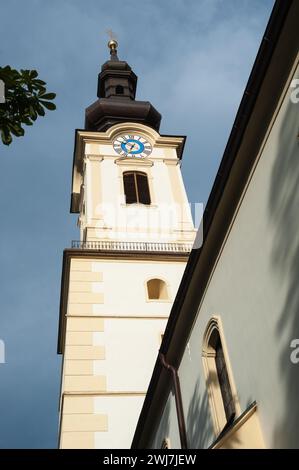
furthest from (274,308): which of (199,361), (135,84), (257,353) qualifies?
(135,84)

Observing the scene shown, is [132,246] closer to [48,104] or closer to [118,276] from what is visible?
[118,276]

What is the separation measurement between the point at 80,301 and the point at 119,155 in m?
10.0

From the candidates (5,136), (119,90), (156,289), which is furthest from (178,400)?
(119,90)

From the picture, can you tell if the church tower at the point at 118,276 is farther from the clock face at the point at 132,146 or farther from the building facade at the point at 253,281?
the building facade at the point at 253,281

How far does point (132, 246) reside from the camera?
20.9m

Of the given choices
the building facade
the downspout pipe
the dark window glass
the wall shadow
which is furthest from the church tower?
the wall shadow

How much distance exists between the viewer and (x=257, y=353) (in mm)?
7277

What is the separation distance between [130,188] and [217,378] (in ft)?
53.4

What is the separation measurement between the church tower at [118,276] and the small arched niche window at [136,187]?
4 cm

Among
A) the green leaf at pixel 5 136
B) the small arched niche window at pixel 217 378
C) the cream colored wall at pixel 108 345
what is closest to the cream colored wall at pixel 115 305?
the cream colored wall at pixel 108 345

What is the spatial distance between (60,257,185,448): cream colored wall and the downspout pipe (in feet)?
15.1

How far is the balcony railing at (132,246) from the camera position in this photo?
811 inches
